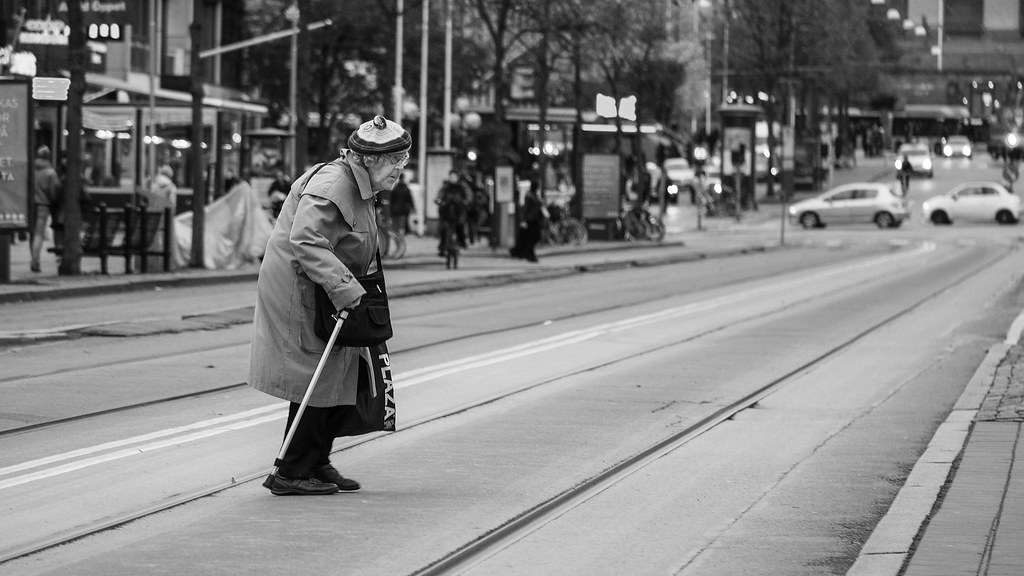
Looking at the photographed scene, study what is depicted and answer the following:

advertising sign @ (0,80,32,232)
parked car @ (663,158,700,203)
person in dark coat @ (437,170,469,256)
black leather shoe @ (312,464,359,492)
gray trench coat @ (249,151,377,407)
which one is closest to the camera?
gray trench coat @ (249,151,377,407)

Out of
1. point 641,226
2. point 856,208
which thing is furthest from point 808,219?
point 641,226

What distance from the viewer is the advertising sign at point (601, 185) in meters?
44.0

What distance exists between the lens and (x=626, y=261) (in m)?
33.6

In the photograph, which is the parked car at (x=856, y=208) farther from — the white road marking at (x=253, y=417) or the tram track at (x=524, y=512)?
the tram track at (x=524, y=512)

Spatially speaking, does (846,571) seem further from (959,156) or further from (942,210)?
(959,156)

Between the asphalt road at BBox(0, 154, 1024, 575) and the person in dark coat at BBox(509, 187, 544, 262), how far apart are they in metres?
12.7

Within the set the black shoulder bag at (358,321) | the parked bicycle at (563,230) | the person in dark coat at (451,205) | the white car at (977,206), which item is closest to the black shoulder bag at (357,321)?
the black shoulder bag at (358,321)

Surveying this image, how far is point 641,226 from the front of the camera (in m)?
45.2

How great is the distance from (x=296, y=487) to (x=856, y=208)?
52299 mm

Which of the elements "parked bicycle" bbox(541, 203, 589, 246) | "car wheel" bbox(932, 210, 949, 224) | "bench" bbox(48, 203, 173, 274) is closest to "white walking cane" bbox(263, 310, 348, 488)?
"bench" bbox(48, 203, 173, 274)

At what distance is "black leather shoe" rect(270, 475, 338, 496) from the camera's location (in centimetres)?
740

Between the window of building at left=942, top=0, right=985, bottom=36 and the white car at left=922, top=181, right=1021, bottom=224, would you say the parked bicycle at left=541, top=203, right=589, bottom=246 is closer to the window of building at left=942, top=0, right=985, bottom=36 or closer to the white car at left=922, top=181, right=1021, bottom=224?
the white car at left=922, top=181, right=1021, bottom=224

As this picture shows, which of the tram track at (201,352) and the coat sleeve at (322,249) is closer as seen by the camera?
the coat sleeve at (322,249)

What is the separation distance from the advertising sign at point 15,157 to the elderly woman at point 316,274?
1467 centimetres
